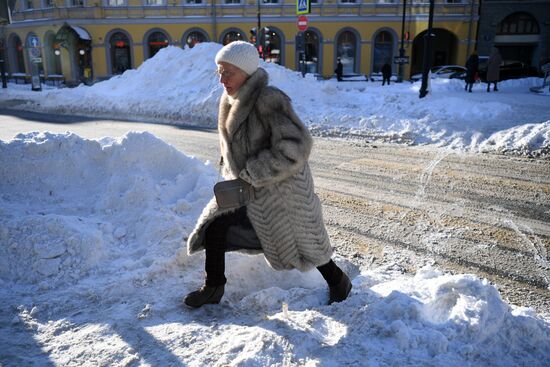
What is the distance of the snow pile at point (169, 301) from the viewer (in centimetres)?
251

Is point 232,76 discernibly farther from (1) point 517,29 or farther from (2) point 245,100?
(1) point 517,29

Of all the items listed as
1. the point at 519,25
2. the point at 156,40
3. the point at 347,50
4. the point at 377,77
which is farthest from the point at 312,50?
the point at 519,25

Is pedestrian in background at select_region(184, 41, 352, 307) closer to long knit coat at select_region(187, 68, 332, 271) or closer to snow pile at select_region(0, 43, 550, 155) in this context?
long knit coat at select_region(187, 68, 332, 271)

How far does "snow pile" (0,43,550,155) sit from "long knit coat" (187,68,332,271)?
683 cm

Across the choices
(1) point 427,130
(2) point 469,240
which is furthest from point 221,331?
(1) point 427,130

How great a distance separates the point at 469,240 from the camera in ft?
14.8

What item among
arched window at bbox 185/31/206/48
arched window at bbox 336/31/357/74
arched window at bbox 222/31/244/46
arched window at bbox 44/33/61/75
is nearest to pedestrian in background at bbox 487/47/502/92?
arched window at bbox 336/31/357/74

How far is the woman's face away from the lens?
279 cm

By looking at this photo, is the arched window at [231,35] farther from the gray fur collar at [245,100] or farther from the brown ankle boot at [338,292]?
the brown ankle boot at [338,292]

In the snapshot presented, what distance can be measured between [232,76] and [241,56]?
134 mm

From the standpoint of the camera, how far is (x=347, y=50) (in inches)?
1303

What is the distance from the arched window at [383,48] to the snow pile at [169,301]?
3070 cm

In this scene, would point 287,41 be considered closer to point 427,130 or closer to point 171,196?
point 427,130

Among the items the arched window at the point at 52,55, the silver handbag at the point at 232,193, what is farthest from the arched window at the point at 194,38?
the silver handbag at the point at 232,193
